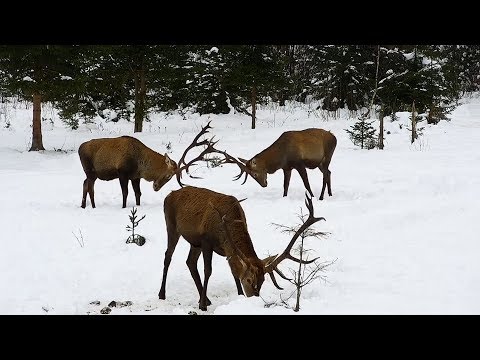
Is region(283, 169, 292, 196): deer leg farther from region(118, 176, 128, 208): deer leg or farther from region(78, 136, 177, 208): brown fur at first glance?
region(118, 176, 128, 208): deer leg

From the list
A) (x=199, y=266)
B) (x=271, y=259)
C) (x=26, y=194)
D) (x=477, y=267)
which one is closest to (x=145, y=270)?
(x=199, y=266)

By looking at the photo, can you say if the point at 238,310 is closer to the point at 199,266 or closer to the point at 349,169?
the point at 199,266

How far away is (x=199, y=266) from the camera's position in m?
7.09

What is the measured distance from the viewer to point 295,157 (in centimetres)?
1110

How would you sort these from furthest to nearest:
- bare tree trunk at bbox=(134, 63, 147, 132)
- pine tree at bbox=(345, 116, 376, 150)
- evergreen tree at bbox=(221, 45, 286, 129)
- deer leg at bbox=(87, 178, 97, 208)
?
evergreen tree at bbox=(221, 45, 286, 129), bare tree trunk at bbox=(134, 63, 147, 132), pine tree at bbox=(345, 116, 376, 150), deer leg at bbox=(87, 178, 97, 208)

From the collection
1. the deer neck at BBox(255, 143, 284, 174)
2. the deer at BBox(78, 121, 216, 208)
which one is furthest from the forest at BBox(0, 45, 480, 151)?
the deer neck at BBox(255, 143, 284, 174)

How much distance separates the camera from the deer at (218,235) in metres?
5.08

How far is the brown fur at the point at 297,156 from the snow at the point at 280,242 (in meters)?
0.49

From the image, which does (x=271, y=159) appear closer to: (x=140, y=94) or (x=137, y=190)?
(x=137, y=190)

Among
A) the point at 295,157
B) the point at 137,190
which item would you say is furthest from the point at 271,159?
the point at 137,190

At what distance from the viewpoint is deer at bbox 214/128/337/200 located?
11055 mm

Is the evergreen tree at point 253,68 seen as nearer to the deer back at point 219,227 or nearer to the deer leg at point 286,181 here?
the deer leg at point 286,181

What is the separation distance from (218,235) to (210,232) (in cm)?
12

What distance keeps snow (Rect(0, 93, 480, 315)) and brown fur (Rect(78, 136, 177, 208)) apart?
55cm
